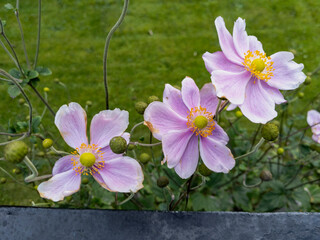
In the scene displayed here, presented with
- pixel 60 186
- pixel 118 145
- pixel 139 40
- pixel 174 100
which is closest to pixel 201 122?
pixel 174 100

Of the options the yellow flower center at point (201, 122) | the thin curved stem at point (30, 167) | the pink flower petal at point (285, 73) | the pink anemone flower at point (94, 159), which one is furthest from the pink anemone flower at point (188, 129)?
the thin curved stem at point (30, 167)

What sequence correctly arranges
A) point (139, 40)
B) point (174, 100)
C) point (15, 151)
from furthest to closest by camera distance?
1. point (139, 40)
2. point (174, 100)
3. point (15, 151)

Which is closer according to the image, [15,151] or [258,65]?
[15,151]

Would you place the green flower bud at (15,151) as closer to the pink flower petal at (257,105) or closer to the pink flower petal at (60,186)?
the pink flower petal at (60,186)

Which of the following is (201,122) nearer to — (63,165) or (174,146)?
(174,146)

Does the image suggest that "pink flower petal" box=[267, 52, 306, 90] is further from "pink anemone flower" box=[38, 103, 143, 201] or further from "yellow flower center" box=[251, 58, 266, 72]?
"pink anemone flower" box=[38, 103, 143, 201]

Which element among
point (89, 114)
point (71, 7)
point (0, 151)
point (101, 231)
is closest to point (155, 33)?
point (71, 7)

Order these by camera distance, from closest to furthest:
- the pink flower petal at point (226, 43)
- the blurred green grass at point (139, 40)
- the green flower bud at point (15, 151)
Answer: the green flower bud at point (15, 151) < the pink flower petal at point (226, 43) < the blurred green grass at point (139, 40)
